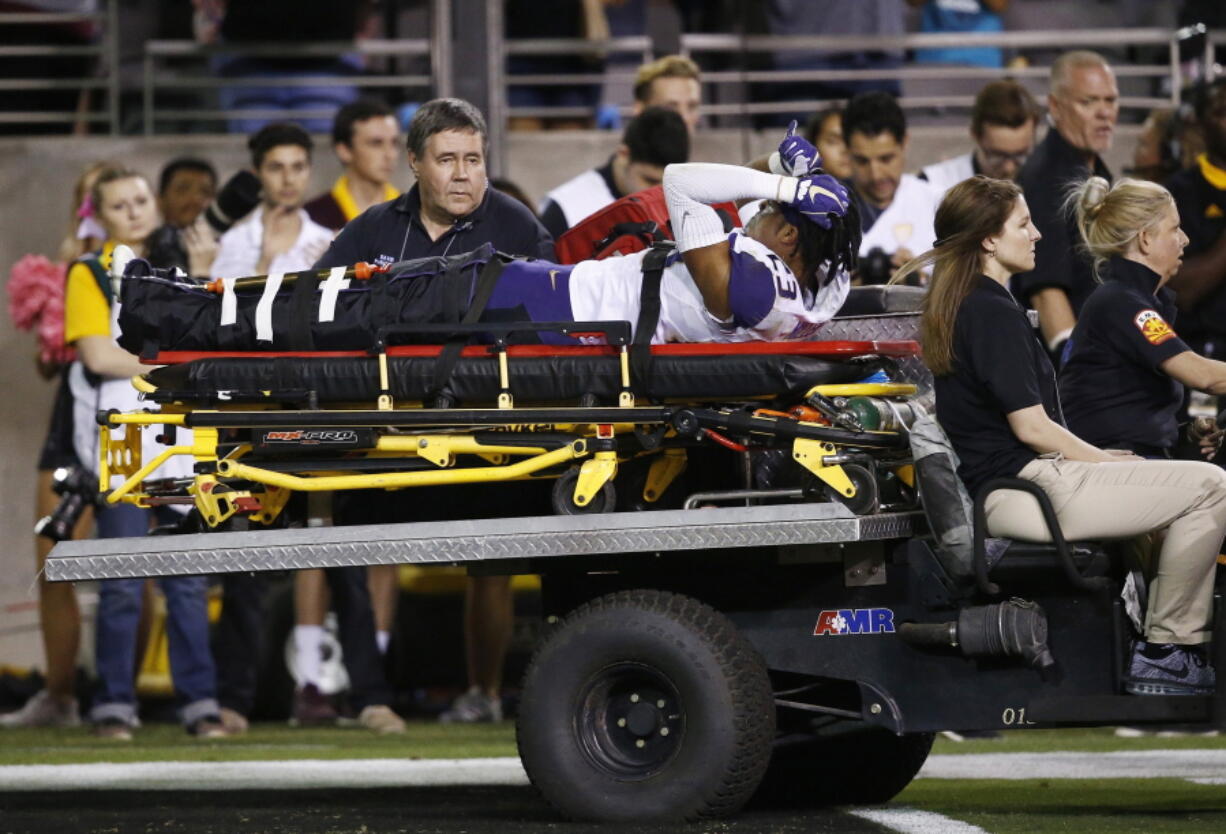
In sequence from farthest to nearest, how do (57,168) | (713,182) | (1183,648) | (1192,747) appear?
(57,168)
(1192,747)
(713,182)
(1183,648)

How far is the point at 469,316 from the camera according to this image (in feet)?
22.2

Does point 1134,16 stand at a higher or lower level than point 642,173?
higher

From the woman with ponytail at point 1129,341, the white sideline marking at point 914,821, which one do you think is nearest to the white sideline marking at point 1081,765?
the white sideline marking at point 914,821

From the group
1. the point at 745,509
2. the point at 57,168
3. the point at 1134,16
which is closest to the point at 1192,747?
the point at 745,509

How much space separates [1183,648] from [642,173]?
3895 millimetres

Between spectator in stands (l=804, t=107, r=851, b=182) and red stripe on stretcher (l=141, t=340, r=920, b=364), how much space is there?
3.63 meters

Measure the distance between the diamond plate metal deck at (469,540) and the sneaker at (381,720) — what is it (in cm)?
340

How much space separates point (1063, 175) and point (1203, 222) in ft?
2.40

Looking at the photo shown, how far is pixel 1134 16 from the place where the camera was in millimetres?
A: 14219

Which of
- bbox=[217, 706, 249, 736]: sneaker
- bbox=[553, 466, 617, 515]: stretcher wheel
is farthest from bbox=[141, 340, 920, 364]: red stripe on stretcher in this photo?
bbox=[217, 706, 249, 736]: sneaker

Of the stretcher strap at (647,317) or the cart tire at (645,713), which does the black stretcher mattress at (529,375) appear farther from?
the cart tire at (645,713)

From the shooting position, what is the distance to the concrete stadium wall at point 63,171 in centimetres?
1302

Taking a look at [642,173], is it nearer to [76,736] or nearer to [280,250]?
[280,250]

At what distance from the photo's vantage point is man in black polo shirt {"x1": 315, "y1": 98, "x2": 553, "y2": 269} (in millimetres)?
7875
